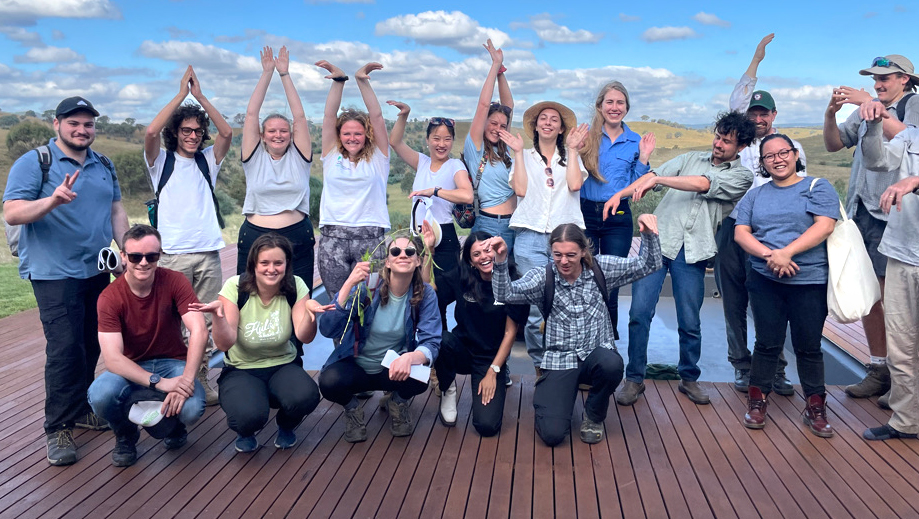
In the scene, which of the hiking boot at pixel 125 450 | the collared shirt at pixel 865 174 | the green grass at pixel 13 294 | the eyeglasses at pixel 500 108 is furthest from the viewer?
the green grass at pixel 13 294

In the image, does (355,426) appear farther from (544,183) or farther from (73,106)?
(73,106)

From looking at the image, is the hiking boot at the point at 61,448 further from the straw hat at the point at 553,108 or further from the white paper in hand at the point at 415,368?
the straw hat at the point at 553,108

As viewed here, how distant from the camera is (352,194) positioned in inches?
154

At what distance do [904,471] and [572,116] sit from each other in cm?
240

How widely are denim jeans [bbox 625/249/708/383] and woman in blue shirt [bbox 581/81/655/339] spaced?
0.17m

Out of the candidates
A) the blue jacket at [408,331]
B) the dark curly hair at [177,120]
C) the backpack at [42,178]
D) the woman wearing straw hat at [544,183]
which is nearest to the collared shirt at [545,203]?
the woman wearing straw hat at [544,183]

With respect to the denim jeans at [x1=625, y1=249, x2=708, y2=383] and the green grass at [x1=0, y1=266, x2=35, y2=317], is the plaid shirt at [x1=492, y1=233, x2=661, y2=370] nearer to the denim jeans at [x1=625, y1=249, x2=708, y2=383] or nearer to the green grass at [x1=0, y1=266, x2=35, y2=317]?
the denim jeans at [x1=625, y1=249, x2=708, y2=383]

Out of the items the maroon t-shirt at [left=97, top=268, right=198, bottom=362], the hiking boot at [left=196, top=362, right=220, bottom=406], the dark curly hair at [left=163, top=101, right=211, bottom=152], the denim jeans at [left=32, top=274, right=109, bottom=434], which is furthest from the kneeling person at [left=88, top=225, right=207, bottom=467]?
the dark curly hair at [left=163, top=101, right=211, bottom=152]

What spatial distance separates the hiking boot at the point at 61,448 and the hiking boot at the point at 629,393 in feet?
9.21

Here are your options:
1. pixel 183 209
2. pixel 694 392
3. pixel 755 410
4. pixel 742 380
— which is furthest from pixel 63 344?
pixel 742 380

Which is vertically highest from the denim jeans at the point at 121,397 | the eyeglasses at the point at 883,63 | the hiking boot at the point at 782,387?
the eyeglasses at the point at 883,63

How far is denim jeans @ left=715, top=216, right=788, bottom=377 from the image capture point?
12.9ft

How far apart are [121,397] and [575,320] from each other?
2.16 m

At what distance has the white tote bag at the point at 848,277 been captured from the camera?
3.30 meters
